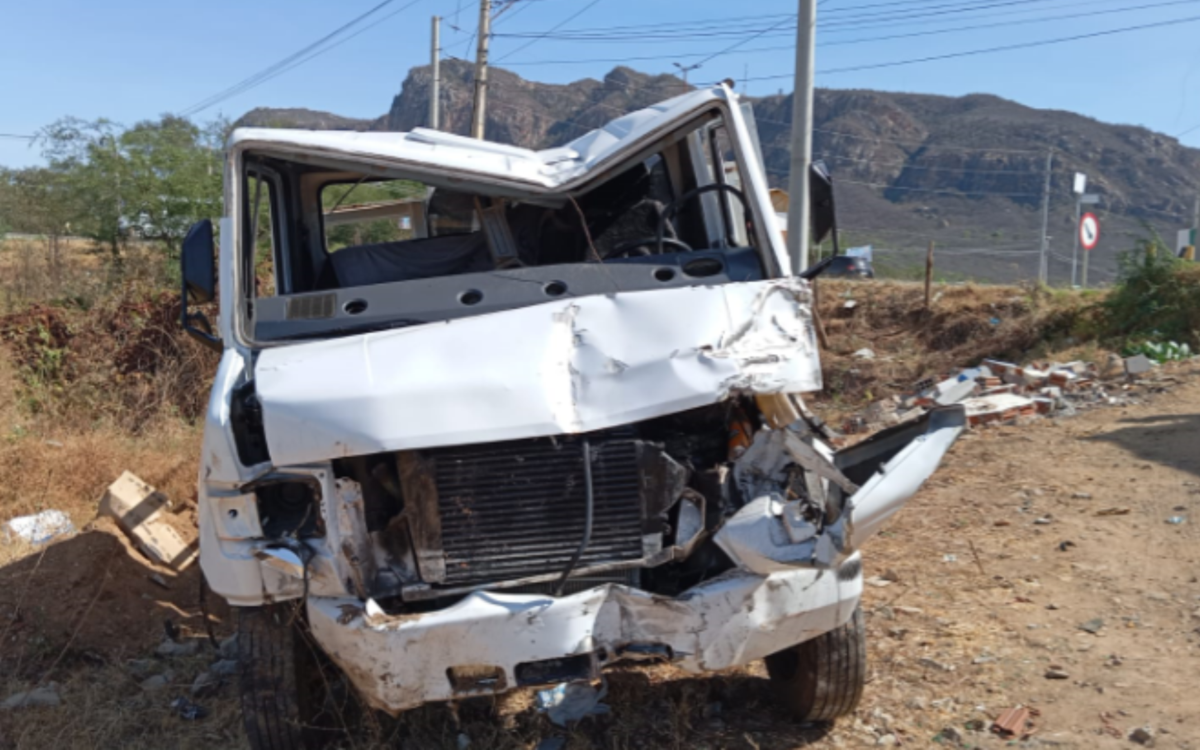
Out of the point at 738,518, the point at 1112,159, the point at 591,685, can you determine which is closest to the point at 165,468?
the point at 591,685

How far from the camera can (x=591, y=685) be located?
13.2 feet

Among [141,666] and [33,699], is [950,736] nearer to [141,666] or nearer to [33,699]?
[141,666]

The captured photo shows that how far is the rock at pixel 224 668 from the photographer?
4625mm

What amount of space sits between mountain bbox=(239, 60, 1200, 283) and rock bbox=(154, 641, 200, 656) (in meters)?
50.9

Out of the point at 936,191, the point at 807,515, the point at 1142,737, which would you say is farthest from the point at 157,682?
the point at 936,191

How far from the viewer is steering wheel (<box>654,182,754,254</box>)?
165 inches

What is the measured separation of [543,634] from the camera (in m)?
2.94

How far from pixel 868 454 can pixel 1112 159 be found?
7912cm

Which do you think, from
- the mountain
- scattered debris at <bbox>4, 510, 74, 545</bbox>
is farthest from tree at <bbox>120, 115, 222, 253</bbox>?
the mountain

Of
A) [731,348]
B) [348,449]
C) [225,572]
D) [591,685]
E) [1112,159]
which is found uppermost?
[1112,159]

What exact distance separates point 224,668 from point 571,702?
1.73m

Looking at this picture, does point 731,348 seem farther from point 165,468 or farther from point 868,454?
point 165,468

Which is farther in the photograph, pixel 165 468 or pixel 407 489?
pixel 165 468

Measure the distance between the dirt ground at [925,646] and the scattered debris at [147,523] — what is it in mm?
149
